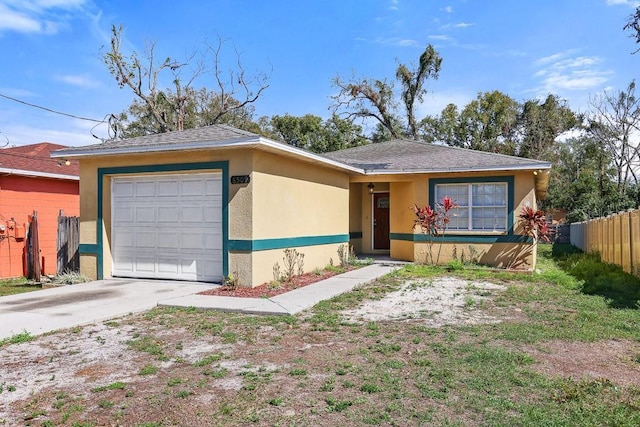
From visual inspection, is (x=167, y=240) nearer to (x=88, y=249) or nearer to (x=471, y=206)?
(x=88, y=249)

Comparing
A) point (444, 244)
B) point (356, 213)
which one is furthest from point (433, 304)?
point (356, 213)

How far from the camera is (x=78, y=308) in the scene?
7.74 m

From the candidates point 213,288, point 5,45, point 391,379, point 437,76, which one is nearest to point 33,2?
point 5,45

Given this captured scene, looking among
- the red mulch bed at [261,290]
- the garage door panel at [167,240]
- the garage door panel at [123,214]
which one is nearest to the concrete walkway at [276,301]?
the red mulch bed at [261,290]

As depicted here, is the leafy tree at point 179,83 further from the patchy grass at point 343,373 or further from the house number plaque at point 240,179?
the patchy grass at point 343,373

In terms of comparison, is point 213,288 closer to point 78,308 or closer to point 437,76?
point 78,308

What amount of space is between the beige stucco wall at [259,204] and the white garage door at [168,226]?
1.06ft

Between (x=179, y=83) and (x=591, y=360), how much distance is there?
29497mm

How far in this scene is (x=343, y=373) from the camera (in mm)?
4711

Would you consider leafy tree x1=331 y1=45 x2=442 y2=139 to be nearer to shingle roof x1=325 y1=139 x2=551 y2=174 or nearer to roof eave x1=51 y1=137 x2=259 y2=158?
shingle roof x1=325 y1=139 x2=551 y2=174

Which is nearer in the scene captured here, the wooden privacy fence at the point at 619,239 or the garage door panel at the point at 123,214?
the garage door panel at the point at 123,214

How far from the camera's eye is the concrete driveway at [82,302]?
6.77 m

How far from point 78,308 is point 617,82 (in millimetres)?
37350

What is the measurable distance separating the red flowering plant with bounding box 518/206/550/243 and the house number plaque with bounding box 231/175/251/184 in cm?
782
